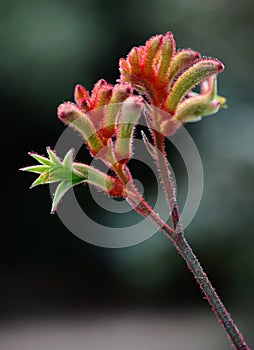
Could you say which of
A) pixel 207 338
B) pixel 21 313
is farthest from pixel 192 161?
pixel 21 313

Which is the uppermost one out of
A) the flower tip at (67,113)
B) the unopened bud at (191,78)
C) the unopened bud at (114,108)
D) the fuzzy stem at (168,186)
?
the unopened bud at (191,78)

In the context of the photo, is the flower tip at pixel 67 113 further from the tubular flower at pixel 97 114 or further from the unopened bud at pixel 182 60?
the unopened bud at pixel 182 60

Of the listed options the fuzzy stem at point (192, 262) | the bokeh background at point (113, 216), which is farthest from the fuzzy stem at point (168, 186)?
the bokeh background at point (113, 216)

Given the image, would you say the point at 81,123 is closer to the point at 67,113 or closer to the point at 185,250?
the point at 67,113

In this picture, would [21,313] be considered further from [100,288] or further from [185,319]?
[185,319]

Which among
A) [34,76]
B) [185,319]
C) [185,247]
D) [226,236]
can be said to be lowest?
[185,247]

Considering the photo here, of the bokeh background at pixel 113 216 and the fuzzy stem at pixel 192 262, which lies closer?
the fuzzy stem at pixel 192 262

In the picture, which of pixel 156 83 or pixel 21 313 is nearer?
pixel 156 83
